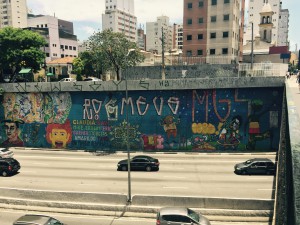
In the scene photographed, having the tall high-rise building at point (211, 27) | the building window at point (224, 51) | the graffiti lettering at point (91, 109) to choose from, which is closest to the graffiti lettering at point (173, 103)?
the graffiti lettering at point (91, 109)

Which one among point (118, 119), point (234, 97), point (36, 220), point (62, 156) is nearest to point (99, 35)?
point (118, 119)

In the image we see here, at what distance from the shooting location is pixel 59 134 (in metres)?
41.9

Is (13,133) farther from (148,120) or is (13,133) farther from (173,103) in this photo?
(173,103)

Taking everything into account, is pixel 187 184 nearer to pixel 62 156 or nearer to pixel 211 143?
pixel 211 143

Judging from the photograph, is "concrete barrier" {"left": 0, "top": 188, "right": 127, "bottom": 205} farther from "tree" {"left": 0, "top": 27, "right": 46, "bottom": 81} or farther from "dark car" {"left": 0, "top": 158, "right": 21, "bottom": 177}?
"tree" {"left": 0, "top": 27, "right": 46, "bottom": 81}

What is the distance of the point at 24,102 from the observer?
42531 mm

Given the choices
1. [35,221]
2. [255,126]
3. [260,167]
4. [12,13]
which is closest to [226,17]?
[255,126]

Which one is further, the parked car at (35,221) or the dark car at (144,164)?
the dark car at (144,164)

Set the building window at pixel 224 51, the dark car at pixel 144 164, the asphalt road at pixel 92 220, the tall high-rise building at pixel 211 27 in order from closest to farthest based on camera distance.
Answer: the asphalt road at pixel 92 220 → the dark car at pixel 144 164 → the tall high-rise building at pixel 211 27 → the building window at pixel 224 51

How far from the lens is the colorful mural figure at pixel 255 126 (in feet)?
116

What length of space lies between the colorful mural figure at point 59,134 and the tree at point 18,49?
14756mm

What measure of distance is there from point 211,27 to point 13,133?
4602 centimetres

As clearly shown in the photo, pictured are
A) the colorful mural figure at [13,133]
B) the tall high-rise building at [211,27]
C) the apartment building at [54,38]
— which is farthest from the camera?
the apartment building at [54,38]

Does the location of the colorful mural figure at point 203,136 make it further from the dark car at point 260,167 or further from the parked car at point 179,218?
the parked car at point 179,218
